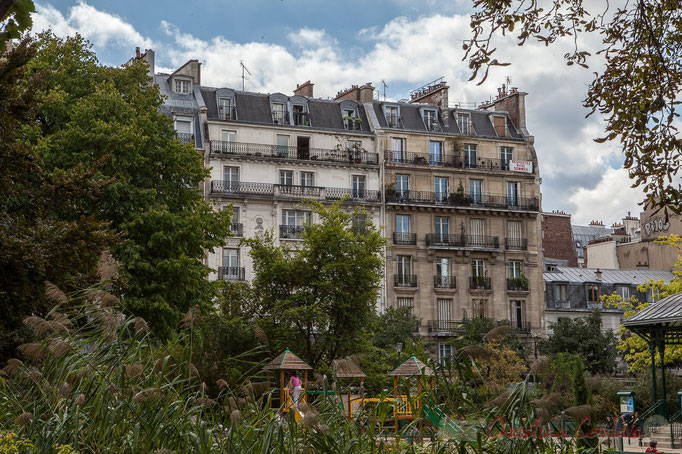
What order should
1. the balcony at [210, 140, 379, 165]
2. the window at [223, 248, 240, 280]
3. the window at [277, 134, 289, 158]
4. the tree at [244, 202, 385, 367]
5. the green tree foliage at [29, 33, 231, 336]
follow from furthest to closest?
the window at [277, 134, 289, 158] < the balcony at [210, 140, 379, 165] < the window at [223, 248, 240, 280] < the tree at [244, 202, 385, 367] < the green tree foliage at [29, 33, 231, 336]

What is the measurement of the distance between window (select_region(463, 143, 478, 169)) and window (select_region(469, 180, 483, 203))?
989 millimetres

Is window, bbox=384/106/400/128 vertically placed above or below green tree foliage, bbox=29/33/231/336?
above

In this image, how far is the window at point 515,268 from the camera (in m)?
54.4

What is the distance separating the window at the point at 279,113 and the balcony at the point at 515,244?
15.3 meters

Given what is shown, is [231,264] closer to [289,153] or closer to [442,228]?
[289,153]

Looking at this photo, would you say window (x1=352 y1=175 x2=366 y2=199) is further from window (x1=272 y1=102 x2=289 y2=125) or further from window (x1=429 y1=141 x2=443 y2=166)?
window (x1=272 y1=102 x2=289 y2=125)

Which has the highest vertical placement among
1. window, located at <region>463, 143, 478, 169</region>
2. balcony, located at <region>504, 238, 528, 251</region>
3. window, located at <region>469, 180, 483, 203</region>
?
window, located at <region>463, 143, 478, 169</region>

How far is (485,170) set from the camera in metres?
54.5

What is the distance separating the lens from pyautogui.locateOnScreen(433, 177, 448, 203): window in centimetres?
5356

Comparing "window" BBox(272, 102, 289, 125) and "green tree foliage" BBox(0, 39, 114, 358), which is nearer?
"green tree foliage" BBox(0, 39, 114, 358)

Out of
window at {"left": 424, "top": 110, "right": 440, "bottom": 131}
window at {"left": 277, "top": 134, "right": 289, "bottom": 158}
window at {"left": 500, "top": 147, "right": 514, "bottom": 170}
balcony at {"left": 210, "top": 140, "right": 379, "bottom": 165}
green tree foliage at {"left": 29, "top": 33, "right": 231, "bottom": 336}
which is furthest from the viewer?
window at {"left": 500, "top": 147, "right": 514, "bottom": 170}

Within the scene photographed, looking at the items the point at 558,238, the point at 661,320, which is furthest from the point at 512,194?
the point at 661,320

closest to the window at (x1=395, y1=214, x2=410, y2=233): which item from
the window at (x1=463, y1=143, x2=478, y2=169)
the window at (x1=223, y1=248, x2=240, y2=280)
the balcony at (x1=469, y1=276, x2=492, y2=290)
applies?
the balcony at (x1=469, y1=276, x2=492, y2=290)

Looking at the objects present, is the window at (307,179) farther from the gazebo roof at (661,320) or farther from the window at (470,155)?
the gazebo roof at (661,320)
